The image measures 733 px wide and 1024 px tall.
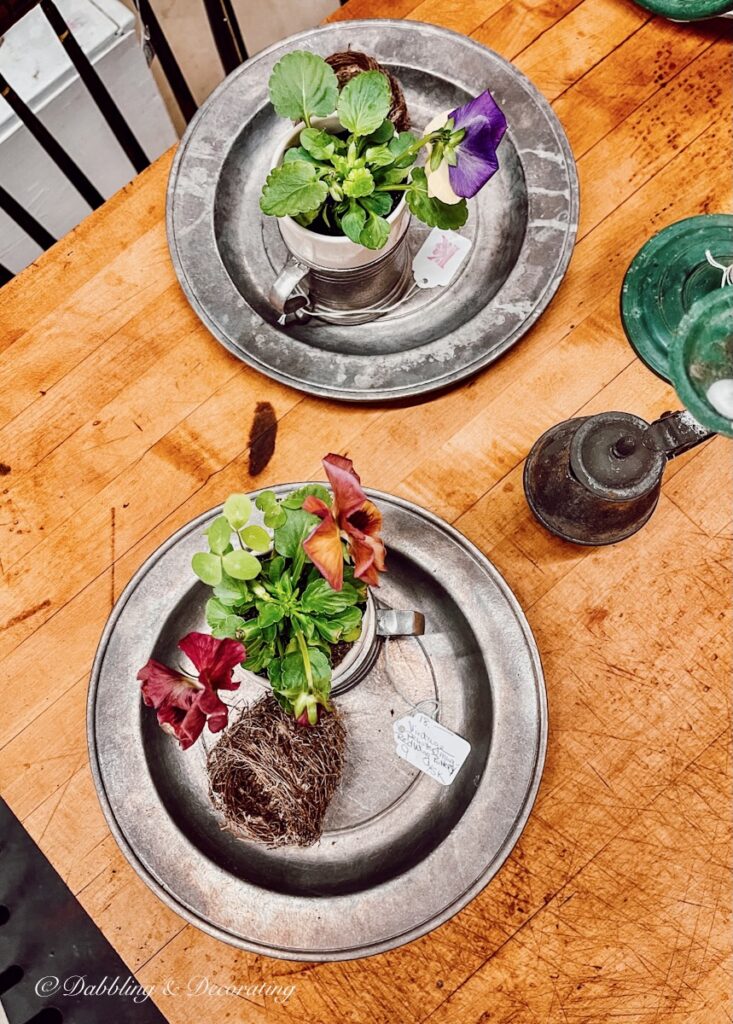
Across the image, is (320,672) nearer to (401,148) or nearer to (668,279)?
(401,148)

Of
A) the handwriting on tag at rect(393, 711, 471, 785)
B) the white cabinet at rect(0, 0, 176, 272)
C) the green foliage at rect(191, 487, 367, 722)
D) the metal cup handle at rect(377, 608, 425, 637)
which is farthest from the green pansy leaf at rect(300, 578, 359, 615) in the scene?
the white cabinet at rect(0, 0, 176, 272)

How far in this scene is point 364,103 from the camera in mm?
822

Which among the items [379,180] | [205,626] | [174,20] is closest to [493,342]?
[379,180]

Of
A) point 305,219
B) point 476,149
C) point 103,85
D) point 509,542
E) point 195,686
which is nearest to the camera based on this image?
point 195,686

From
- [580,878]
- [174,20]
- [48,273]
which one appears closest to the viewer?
[580,878]

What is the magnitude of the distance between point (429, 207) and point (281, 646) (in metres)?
0.45

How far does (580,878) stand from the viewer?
0.99 meters

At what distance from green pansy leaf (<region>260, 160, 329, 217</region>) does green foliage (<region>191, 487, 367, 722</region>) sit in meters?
0.30

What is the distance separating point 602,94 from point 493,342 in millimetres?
402

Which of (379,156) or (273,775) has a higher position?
(379,156)

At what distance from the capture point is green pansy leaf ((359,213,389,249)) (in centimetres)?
85

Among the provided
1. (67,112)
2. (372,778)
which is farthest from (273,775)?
(67,112)

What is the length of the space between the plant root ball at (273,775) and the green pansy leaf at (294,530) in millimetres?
234

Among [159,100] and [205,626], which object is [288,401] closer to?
[205,626]
